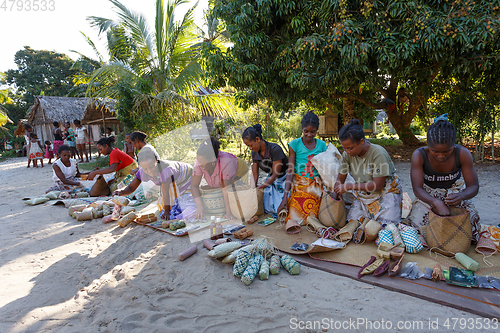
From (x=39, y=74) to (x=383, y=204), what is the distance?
28.8 m

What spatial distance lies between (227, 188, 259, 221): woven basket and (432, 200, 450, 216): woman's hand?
2.02m

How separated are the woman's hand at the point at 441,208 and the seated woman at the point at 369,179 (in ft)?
1.48

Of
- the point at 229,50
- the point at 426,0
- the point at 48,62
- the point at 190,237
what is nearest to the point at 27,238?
the point at 190,237

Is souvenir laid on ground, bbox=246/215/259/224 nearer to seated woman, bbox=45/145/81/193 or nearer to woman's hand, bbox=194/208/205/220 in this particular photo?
woman's hand, bbox=194/208/205/220

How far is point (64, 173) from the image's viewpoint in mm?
5883

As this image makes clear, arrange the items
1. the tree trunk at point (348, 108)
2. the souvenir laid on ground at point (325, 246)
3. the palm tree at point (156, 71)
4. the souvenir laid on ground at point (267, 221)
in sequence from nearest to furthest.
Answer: the souvenir laid on ground at point (325, 246) < the souvenir laid on ground at point (267, 221) < the palm tree at point (156, 71) < the tree trunk at point (348, 108)

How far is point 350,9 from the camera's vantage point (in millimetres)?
5465

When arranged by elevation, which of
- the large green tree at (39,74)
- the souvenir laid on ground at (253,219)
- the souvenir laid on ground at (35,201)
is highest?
the large green tree at (39,74)

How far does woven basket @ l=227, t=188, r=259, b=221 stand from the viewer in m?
3.70

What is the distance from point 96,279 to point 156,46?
750 cm

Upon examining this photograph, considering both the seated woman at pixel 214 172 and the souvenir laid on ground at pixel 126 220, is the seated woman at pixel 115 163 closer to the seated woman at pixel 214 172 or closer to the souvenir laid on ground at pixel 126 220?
the souvenir laid on ground at pixel 126 220

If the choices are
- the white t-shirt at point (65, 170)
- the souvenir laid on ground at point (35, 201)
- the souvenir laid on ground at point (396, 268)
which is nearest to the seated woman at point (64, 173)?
the white t-shirt at point (65, 170)

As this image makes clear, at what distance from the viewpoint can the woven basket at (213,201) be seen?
12.6ft

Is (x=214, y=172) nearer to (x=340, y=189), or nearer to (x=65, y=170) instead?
(x=340, y=189)
